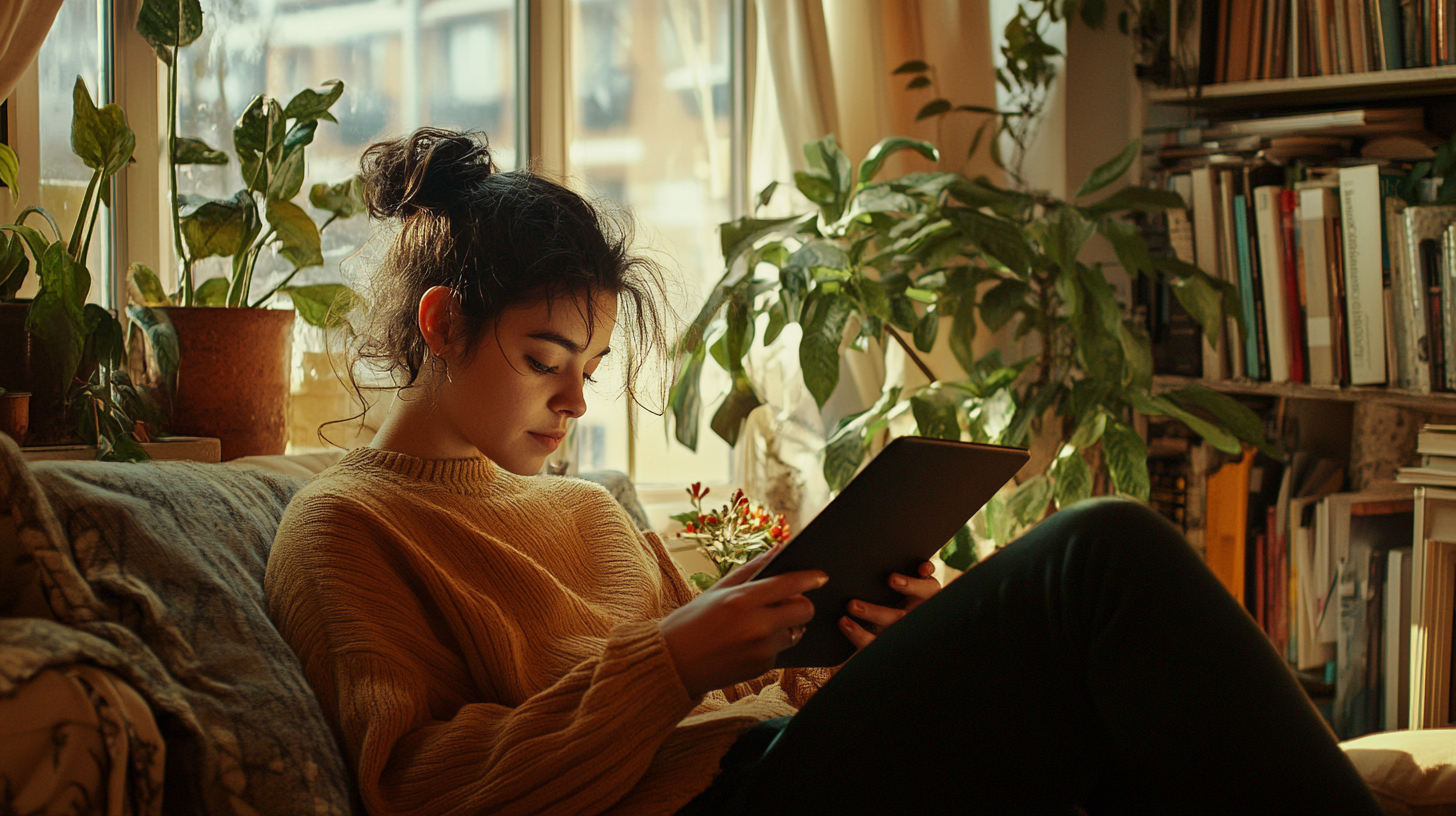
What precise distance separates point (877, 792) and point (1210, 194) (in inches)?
63.9

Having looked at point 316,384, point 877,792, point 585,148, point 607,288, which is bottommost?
point 877,792

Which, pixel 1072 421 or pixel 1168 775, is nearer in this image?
pixel 1168 775

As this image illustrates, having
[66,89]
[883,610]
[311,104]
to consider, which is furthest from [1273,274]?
[66,89]

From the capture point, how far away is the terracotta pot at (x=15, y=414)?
1.12 metres

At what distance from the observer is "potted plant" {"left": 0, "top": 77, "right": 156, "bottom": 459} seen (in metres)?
1.11

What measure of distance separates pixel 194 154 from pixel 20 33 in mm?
223

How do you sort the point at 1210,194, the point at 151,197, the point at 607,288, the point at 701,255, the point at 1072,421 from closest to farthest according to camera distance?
the point at 607,288 → the point at 151,197 → the point at 1072,421 → the point at 1210,194 → the point at 701,255

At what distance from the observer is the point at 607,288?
1.12 m

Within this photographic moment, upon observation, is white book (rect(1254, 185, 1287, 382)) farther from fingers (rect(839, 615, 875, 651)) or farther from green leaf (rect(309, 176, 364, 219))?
green leaf (rect(309, 176, 364, 219))

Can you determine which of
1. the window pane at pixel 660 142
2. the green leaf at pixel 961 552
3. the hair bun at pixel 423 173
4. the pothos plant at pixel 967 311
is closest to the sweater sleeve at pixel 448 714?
the hair bun at pixel 423 173

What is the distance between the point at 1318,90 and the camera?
2.00 m

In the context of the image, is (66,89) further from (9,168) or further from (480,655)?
(480,655)

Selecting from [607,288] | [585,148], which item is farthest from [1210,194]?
[607,288]

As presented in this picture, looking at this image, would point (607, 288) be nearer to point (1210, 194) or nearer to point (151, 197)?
point (151, 197)
